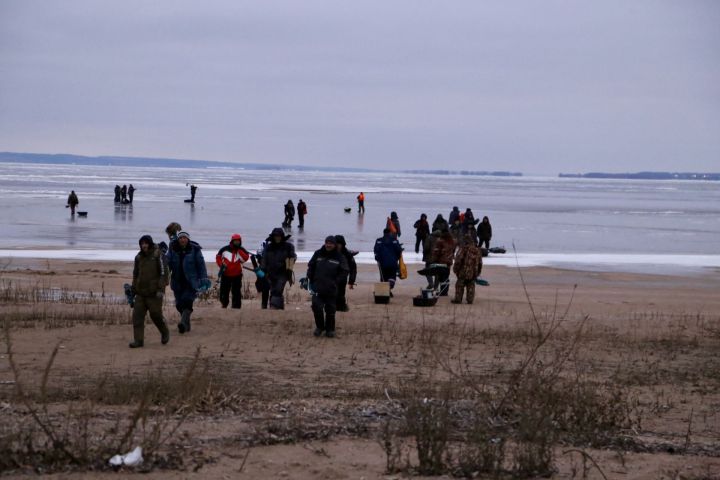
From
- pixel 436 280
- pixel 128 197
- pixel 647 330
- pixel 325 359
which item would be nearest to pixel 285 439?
pixel 325 359

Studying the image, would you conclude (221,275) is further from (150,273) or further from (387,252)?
(150,273)

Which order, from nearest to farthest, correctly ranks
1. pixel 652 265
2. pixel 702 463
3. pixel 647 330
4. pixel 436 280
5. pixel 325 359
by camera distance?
pixel 702 463 < pixel 325 359 < pixel 647 330 < pixel 436 280 < pixel 652 265

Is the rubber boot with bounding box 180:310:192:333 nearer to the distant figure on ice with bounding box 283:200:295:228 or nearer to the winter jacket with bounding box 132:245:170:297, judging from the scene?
→ the winter jacket with bounding box 132:245:170:297

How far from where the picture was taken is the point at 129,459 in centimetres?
682

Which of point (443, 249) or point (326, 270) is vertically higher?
point (443, 249)

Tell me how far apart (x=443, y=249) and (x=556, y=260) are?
13846 mm

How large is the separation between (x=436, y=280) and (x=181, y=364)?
8466 mm

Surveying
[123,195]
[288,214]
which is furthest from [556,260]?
[123,195]

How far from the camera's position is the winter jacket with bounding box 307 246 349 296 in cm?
1283

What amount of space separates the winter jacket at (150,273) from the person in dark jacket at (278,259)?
3.48 metres

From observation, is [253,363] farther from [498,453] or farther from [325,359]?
[498,453]

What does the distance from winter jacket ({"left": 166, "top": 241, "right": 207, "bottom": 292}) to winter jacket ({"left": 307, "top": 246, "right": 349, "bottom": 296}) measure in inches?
58.9

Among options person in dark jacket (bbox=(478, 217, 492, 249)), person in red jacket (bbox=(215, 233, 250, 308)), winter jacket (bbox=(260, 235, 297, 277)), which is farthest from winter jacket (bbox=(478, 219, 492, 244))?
winter jacket (bbox=(260, 235, 297, 277))

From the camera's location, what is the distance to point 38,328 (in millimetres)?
13484
